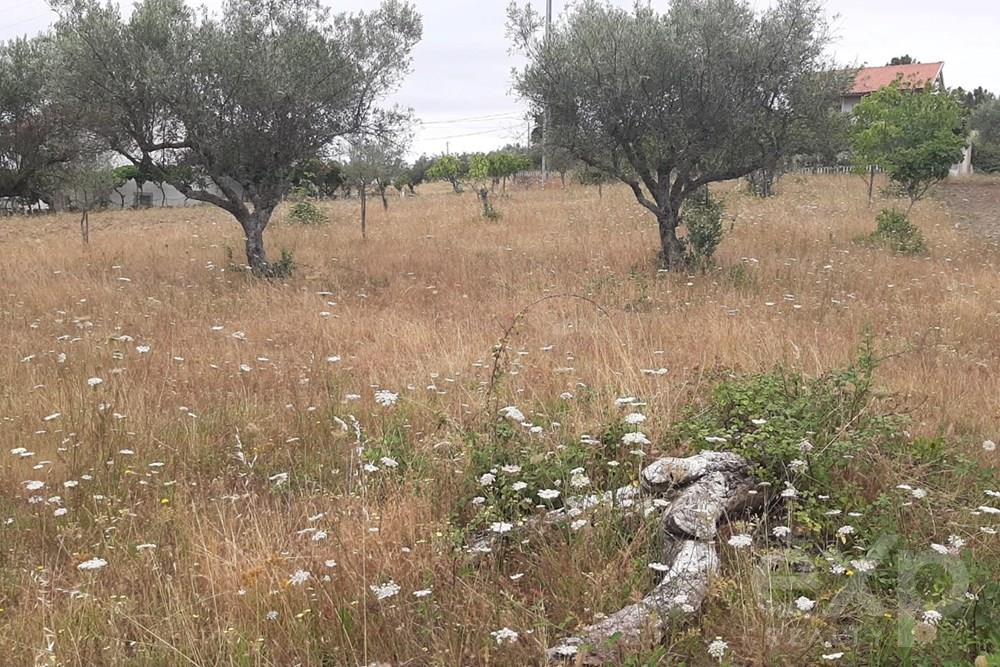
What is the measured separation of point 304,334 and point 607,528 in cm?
565

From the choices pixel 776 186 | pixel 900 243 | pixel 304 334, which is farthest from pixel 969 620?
pixel 776 186

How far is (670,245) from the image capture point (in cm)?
1362

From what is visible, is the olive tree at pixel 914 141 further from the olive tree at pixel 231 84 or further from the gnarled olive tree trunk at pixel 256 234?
the gnarled olive tree trunk at pixel 256 234

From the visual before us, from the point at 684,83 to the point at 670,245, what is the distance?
2929mm

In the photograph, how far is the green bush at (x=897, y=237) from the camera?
598 inches

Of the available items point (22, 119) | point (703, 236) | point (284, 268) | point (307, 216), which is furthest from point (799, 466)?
point (22, 119)

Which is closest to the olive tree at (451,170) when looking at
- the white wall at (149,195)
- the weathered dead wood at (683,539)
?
the white wall at (149,195)

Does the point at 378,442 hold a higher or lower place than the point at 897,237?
lower

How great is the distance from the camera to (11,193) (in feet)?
74.3

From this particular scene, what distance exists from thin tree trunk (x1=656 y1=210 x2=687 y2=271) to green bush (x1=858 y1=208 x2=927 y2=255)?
5.01 metres

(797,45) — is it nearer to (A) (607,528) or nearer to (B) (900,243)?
(B) (900,243)

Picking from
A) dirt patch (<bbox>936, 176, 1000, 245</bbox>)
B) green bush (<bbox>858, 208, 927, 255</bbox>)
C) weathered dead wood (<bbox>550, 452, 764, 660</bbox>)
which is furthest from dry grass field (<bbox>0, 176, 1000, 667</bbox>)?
dirt patch (<bbox>936, 176, 1000, 245</bbox>)

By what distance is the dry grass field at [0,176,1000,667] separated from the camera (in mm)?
2879

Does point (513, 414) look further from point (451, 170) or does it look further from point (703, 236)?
point (451, 170)
